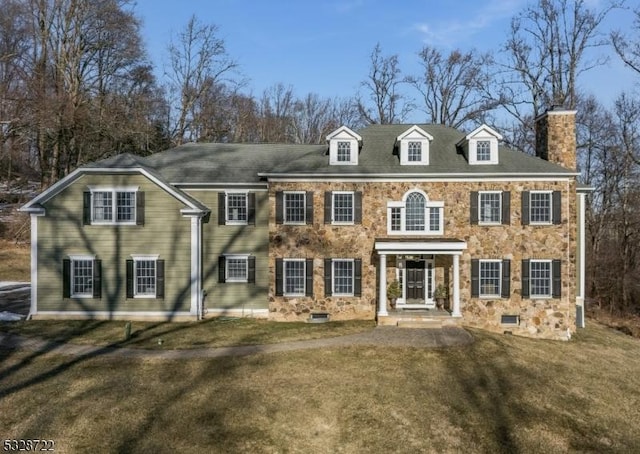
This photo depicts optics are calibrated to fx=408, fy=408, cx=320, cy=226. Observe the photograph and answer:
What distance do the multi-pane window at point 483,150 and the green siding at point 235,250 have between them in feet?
30.8

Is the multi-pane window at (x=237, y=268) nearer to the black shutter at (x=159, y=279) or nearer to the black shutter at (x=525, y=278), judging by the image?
the black shutter at (x=159, y=279)

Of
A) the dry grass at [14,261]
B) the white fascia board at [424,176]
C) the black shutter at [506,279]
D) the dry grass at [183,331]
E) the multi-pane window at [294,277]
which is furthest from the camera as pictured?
the dry grass at [14,261]

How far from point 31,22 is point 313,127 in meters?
25.8

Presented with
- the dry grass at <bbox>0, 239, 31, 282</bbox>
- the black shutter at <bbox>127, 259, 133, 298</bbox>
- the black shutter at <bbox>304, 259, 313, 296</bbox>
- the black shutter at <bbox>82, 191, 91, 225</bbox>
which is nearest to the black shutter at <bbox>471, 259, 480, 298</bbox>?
the black shutter at <bbox>304, 259, 313, 296</bbox>

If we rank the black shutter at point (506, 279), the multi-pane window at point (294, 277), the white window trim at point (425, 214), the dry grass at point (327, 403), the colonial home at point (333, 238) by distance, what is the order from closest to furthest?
the dry grass at point (327, 403), the colonial home at point (333, 238), the black shutter at point (506, 279), the white window trim at point (425, 214), the multi-pane window at point (294, 277)

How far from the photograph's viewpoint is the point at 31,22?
3156cm

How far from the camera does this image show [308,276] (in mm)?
17562

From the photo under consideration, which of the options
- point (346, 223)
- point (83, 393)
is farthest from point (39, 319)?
point (346, 223)

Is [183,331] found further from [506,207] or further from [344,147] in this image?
[506,207]

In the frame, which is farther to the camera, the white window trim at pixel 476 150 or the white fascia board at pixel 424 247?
the white window trim at pixel 476 150

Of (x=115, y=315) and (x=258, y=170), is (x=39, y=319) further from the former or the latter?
(x=258, y=170)

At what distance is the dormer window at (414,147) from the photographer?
57.2 feet

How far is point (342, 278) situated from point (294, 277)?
2082 mm

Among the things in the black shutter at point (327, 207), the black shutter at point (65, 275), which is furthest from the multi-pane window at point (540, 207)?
the black shutter at point (65, 275)
